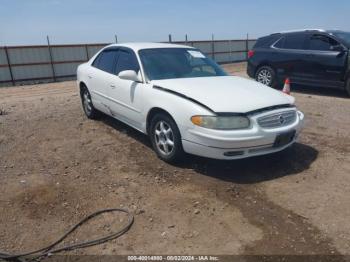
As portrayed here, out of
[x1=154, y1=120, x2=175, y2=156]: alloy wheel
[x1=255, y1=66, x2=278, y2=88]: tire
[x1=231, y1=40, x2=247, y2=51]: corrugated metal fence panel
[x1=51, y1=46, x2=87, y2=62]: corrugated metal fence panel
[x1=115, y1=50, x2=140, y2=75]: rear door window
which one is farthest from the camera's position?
[x1=231, y1=40, x2=247, y2=51]: corrugated metal fence panel

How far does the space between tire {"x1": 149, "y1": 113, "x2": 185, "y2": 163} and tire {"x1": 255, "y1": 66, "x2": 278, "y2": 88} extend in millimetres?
6895

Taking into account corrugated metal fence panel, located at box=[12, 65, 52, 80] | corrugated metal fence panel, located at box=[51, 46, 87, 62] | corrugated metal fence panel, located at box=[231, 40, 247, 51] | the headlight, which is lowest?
corrugated metal fence panel, located at box=[231, 40, 247, 51]

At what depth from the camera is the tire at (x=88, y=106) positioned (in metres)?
7.03

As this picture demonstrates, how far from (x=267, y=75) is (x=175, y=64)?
20.7 ft

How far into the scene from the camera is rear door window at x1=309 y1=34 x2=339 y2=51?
937 cm

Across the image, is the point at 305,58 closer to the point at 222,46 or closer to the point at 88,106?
the point at 88,106

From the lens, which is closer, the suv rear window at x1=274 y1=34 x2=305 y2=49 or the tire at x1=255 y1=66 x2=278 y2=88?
the suv rear window at x1=274 y1=34 x2=305 y2=49

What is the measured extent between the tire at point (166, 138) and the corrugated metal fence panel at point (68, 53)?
16.0 m

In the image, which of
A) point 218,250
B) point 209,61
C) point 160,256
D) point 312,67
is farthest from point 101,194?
point 312,67

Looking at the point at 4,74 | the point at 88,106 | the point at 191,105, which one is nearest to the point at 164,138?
the point at 191,105

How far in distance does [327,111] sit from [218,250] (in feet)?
19.4

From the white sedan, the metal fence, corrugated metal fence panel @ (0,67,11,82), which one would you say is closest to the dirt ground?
the white sedan

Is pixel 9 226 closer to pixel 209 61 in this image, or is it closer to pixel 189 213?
pixel 189 213

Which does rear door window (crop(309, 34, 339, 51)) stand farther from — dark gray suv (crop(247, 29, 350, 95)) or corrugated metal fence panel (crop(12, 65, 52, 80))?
corrugated metal fence panel (crop(12, 65, 52, 80))
